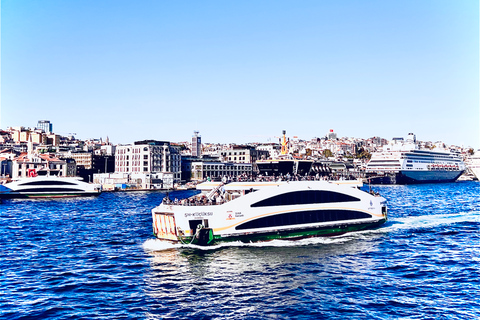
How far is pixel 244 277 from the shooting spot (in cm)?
2472

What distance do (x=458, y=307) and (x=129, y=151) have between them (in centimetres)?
13434

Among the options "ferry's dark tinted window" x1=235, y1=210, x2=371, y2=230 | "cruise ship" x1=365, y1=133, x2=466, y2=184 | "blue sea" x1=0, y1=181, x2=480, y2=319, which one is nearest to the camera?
"blue sea" x1=0, y1=181, x2=480, y2=319

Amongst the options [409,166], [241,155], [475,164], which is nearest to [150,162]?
[241,155]

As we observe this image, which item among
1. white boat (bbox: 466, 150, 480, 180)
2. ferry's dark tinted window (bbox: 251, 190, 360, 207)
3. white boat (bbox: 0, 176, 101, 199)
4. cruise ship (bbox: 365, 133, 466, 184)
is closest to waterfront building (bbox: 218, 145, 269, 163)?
cruise ship (bbox: 365, 133, 466, 184)

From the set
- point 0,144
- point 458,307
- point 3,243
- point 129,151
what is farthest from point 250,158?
point 458,307

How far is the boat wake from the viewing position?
31.9 meters

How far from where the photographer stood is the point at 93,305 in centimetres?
2053

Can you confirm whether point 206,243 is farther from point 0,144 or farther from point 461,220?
point 0,144

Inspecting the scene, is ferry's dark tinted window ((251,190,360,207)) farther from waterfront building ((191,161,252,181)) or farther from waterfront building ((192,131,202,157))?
waterfront building ((192,131,202,157))

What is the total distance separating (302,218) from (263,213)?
3.81 metres

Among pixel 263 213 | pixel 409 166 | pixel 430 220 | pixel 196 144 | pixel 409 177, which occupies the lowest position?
pixel 430 220

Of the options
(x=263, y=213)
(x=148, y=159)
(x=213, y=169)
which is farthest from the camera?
(x=213, y=169)

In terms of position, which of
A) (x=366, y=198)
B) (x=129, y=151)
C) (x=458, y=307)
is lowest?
(x=458, y=307)

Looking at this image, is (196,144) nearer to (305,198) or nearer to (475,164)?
(475,164)
